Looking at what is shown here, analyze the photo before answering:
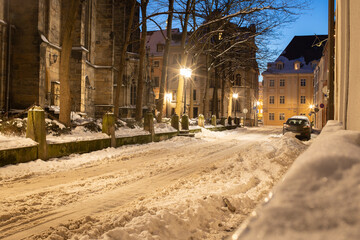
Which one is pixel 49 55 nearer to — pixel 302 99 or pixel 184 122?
pixel 184 122

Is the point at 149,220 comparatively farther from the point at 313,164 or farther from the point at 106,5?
the point at 106,5

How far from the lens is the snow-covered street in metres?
3.55

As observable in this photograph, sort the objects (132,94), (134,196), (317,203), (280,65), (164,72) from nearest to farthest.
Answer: (317,203) → (134,196) → (164,72) → (132,94) → (280,65)

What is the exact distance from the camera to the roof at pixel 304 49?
64.8 metres

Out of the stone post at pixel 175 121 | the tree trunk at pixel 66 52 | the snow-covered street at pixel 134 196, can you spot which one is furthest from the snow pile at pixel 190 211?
the stone post at pixel 175 121

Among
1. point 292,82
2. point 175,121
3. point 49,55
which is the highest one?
point 292,82

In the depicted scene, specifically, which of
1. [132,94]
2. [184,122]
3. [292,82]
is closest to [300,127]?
[184,122]

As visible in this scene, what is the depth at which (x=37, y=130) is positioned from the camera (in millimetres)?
9000

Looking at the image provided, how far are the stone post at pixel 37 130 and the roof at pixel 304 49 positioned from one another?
6595cm

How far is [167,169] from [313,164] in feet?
21.7

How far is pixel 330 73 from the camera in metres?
15.9

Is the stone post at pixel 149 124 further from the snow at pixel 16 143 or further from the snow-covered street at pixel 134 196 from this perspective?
the snow at pixel 16 143

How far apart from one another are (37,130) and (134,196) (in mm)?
5186

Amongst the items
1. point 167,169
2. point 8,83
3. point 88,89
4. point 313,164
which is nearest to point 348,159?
point 313,164
